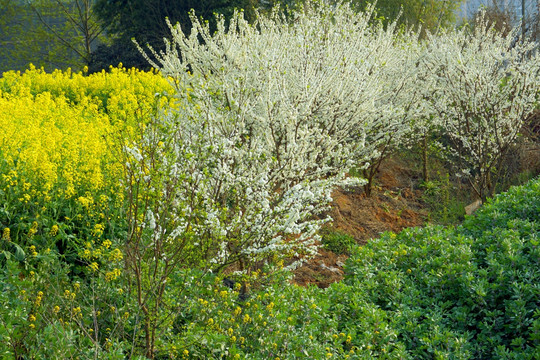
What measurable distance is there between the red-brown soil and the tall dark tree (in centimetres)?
996

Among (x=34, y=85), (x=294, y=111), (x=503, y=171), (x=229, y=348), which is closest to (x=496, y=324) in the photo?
(x=229, y=348)

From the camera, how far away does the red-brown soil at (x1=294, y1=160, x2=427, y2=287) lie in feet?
17.5

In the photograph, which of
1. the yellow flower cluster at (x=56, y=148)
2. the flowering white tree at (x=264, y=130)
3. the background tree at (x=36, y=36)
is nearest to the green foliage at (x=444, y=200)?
the flowering white tree at (x=264, y=130)

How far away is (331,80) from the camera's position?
5.11 metres

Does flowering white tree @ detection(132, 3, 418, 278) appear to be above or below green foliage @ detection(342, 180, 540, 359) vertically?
above

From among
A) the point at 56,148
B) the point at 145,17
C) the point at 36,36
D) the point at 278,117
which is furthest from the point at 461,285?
the point at 36,36

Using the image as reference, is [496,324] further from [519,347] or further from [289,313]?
[289,313]

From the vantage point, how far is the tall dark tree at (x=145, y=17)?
1652cm

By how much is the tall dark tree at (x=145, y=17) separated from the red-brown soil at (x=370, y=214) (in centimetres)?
996

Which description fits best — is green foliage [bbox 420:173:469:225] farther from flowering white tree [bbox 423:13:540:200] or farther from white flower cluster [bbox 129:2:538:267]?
white flower cluster [bbox 129:2:538:267]

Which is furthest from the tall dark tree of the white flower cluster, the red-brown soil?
the white flower cluster

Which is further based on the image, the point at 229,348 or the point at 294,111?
the point at 294,111

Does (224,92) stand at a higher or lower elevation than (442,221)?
higher

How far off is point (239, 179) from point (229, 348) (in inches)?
50.1
